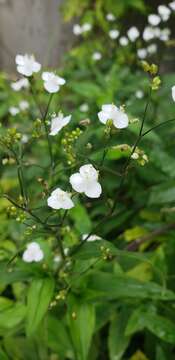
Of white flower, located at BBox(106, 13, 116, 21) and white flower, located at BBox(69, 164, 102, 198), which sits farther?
white flower, located at BBox(106, 13, 116, 21)

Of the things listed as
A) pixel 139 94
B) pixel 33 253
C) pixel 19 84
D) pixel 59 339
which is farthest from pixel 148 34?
pixel 59 339

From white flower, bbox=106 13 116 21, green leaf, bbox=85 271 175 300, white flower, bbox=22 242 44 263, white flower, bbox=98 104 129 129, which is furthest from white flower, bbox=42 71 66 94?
white flower, bbox=106 13 116 21

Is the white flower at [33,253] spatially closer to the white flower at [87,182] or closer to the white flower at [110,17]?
the white flower at [87,182]

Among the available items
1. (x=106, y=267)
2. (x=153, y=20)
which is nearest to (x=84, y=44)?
(x=153, y=20)

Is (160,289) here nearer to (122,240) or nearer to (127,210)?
(122,240)

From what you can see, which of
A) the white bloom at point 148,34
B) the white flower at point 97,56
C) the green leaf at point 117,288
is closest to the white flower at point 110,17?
the white flower at point 97,56

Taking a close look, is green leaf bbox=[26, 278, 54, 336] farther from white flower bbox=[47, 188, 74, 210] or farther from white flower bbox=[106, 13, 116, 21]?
white flower bbox=[106, 13, 116, 21]

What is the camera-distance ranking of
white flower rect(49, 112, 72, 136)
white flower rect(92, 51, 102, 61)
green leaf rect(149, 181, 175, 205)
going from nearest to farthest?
white flower rect(49, 112, 72, 136) < green leaf rect(149, 181, 175, 205) < white flower rect(92, 51, 102, 61)
